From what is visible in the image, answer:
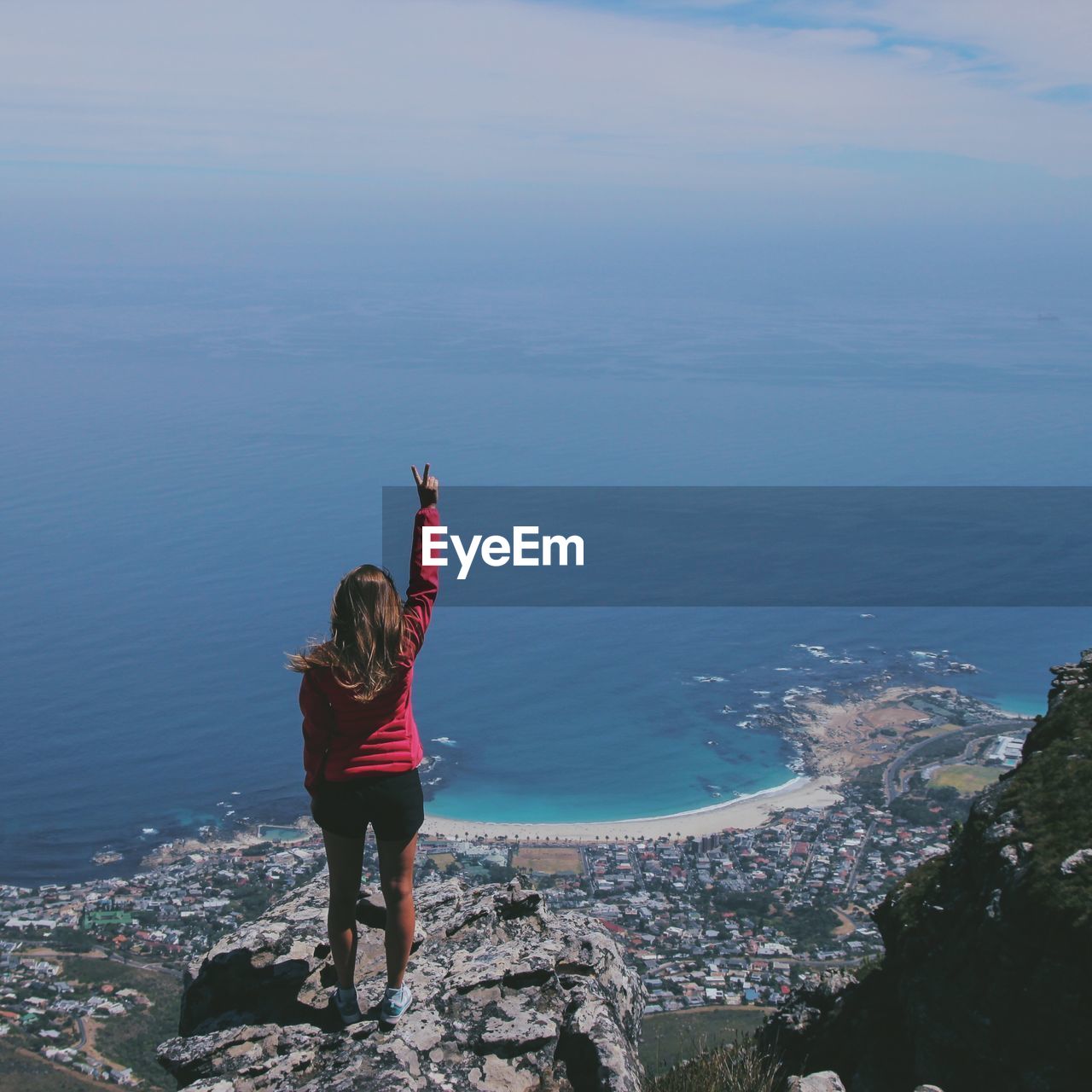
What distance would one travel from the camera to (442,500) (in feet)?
183

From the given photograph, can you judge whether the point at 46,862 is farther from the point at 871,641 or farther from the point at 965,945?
the point at 871,641

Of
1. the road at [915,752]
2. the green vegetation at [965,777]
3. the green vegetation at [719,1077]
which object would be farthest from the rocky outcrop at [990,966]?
the road at [915,752]

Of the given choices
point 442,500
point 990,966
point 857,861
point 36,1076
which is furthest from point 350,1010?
point 442,500

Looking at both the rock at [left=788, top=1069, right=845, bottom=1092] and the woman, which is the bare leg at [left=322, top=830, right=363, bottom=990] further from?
the rock at [left=788, top=1069, right=845, bottom=1092]

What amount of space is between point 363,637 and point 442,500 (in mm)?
52180

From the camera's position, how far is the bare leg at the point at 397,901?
3.99m

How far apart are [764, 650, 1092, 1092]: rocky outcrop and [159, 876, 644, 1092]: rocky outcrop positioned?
1.99m

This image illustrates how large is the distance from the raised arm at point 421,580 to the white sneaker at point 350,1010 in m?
1.19

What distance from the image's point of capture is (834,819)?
25703 mm

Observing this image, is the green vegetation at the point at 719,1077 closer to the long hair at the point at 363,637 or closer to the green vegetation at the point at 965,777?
the long hair at the point at 363,637

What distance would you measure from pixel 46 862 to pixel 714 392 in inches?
2770

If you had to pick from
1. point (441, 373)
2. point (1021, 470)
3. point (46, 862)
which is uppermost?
point (441, 373)

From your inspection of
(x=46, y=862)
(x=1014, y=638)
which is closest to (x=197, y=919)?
(x=46, y=862)

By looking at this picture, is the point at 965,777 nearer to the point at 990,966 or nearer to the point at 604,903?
the point at 604,903
